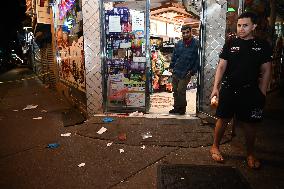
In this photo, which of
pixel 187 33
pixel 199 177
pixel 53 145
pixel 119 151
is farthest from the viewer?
pixel 187 33

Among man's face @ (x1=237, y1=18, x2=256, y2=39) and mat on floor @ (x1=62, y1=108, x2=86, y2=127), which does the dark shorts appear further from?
mat on floor @ (x1=62, y1=108, x2=86, y2=127)

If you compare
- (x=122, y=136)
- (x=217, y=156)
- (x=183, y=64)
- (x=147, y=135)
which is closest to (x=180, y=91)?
(x=183, y=64)

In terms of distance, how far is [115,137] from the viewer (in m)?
5.82

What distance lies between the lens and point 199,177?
13.2 feet

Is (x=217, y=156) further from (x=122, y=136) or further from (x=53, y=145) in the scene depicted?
(x=53, y=145)

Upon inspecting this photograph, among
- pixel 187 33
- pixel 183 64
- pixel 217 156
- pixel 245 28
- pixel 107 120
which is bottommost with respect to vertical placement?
pixel 217 156

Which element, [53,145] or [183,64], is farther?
[183,64]

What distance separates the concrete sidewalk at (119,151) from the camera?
4082 millimetres

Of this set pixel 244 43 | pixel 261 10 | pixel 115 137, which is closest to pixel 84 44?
pixel 115 137

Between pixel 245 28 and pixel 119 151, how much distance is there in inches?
123

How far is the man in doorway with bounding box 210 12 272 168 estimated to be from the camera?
4.09 metres

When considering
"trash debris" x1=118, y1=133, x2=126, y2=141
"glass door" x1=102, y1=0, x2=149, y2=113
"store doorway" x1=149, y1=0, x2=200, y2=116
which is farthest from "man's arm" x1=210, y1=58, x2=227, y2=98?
"store doorway" x1=149, y1=0, x2=200, y2=116

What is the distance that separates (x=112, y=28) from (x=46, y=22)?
5491mm

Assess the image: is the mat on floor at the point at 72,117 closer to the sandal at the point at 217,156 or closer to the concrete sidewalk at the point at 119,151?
the concrete sidewalk at the point at 119,151
